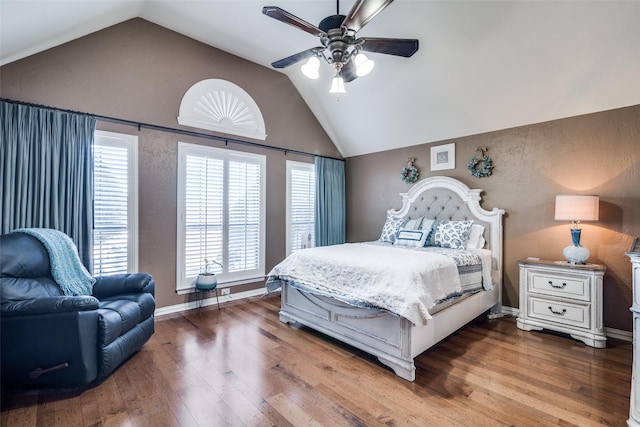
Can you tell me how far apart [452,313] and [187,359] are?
242 cm

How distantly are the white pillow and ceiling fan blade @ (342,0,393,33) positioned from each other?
112 inches

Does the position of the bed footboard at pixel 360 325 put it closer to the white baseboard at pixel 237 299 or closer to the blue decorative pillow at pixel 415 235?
the white baseboard at pixel 237 299

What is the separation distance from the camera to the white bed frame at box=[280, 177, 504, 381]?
7.64 feet

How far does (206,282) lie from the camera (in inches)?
142

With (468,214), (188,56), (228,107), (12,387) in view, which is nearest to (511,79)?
(468,214)

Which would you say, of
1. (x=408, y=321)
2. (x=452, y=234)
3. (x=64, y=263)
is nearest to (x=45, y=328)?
(x=64, y=263)

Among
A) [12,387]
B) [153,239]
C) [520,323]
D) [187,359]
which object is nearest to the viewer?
[12,387]

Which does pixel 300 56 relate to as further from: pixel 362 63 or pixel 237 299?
pixel 237 299

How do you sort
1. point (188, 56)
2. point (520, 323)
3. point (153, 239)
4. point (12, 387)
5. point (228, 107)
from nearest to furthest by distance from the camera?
point (12, 387), point (520, 323), point (153, 239), point (188, 56), point (228, 107)

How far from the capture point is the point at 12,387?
2072mm

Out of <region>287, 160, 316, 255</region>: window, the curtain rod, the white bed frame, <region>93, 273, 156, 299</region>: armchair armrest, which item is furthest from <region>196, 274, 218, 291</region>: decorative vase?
the curtain rod

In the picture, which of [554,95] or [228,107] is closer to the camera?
[554,95]

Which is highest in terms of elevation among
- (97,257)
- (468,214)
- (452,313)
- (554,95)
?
(554,95)

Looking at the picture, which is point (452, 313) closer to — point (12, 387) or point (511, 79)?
point (511, 79)
